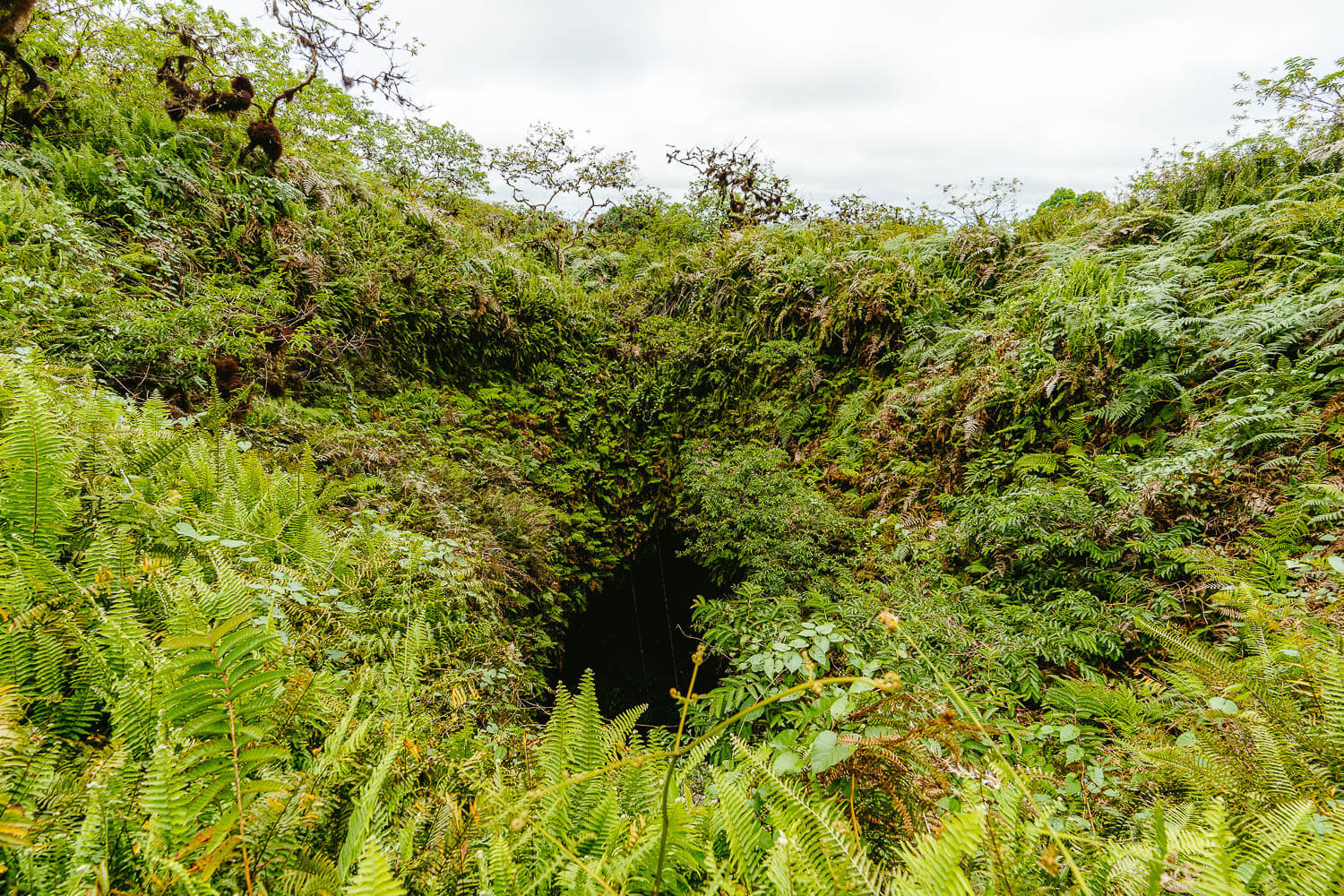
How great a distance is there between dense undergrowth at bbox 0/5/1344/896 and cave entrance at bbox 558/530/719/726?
0.41 meters

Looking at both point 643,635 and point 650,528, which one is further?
point 650,528

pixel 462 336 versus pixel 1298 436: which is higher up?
pixel 462 336

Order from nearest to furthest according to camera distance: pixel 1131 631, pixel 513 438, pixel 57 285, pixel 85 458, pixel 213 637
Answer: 1. pixel 213 637
2. pixel 85 458
3. pixel 1131 631
4. pixel 57 285
5. pixel 513 438

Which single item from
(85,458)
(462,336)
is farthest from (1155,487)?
(462,336)

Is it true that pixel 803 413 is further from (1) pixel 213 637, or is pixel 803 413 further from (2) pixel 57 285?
Answer: (2) pixel 57 285

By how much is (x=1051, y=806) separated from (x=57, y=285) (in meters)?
5.63

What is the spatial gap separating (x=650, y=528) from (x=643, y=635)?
1249 millimetres

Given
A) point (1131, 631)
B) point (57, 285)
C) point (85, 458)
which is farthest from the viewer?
point (57, 285)

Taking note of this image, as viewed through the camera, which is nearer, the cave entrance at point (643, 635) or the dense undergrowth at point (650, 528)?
the dense undergrowth at point (650, 528)

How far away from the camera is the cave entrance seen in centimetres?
506

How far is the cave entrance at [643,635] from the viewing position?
5.06 m

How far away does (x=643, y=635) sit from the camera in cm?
584

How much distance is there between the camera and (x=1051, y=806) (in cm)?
141

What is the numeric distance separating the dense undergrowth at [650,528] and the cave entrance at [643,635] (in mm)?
406
